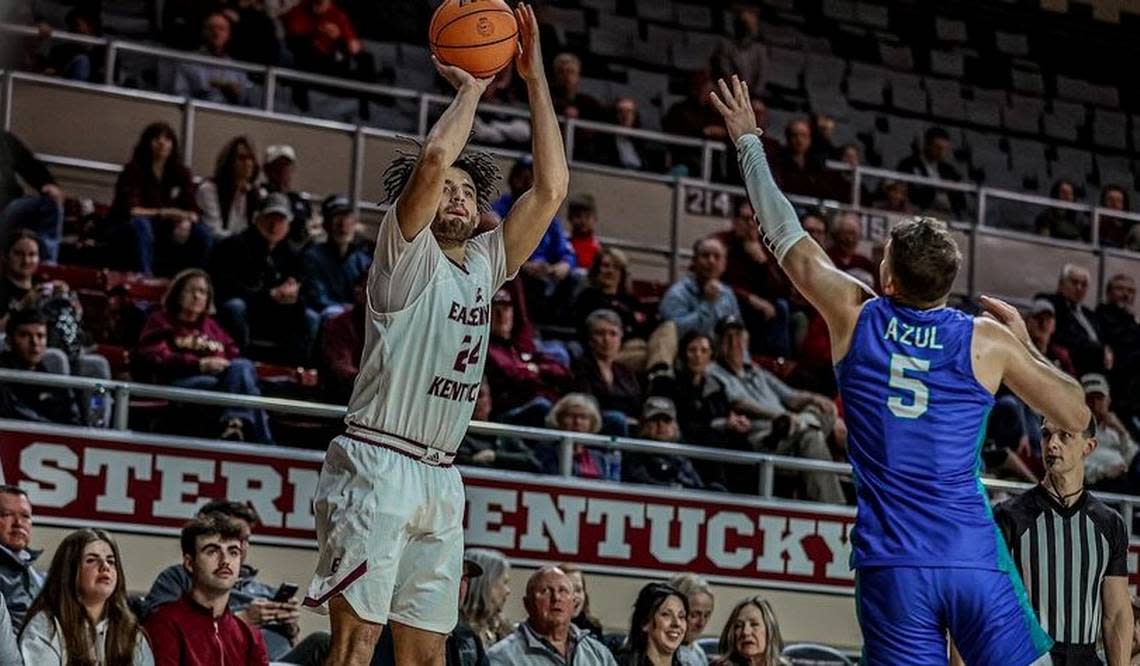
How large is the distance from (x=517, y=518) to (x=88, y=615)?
11.9ft

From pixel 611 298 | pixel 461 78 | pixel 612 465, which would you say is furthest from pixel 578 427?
pixel 461 78

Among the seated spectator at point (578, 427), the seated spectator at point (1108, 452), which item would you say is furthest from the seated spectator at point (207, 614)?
A: the seated spectator at point (1108, 452)

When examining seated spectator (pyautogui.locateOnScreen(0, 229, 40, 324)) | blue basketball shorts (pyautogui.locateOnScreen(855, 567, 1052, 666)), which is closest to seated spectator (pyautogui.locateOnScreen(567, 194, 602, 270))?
seated spectator (pyautogui.locateOnScreen(0, 229, 40, 324))

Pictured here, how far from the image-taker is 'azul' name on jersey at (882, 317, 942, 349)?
5293mm

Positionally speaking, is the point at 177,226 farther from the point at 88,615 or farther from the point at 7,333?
the point at 88,615

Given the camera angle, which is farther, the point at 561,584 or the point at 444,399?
the point at 561,584

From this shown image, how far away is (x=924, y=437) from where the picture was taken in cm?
527

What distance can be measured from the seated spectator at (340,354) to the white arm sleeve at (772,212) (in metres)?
5.12

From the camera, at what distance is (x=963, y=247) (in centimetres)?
1587

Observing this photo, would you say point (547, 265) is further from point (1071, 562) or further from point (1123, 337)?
point (1071, 562)

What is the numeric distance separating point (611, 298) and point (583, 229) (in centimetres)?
117

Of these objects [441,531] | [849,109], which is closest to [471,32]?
[441,531]

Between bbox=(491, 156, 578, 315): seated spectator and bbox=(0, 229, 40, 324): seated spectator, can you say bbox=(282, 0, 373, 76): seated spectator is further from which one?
bbox=(0, 229, 40, 324): seated spectator

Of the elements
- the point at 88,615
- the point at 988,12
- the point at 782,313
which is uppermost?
the point at 988,12
